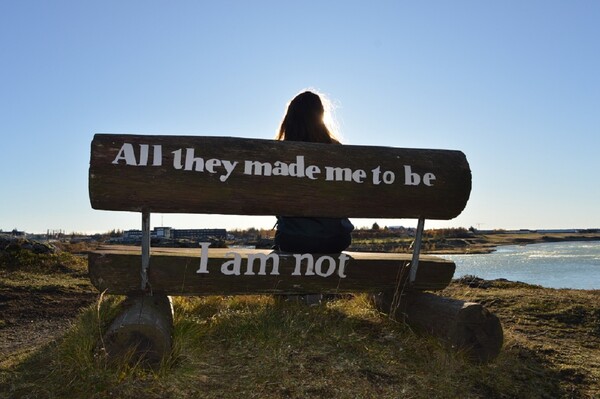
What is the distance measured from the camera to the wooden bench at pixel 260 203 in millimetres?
4277

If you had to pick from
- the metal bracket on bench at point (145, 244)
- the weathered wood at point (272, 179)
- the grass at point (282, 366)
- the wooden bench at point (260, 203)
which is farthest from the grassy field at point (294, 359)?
the weathered wood at point (272, 179)

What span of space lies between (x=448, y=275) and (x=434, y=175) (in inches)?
49.9

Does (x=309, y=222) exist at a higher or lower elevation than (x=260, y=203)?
lower

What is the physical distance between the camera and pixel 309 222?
570 cm

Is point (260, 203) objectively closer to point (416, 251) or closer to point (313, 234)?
point (313, 234)

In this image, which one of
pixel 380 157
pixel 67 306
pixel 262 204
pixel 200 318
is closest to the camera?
pixel 262 204

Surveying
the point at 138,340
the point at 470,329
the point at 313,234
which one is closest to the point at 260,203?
the point at 313,234

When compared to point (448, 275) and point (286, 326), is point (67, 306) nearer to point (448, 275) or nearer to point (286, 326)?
point (286, 326)

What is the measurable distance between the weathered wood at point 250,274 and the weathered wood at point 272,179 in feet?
1.79

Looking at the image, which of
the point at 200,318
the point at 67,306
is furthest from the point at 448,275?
the point at 67,306

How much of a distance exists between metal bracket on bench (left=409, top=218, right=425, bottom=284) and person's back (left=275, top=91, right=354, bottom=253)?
958 mm

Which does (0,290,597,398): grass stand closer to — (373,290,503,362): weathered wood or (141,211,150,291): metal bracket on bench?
(373,290,503,362): weathered wood

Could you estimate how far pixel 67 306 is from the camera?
7.43m

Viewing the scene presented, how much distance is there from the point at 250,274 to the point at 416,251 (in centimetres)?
192
